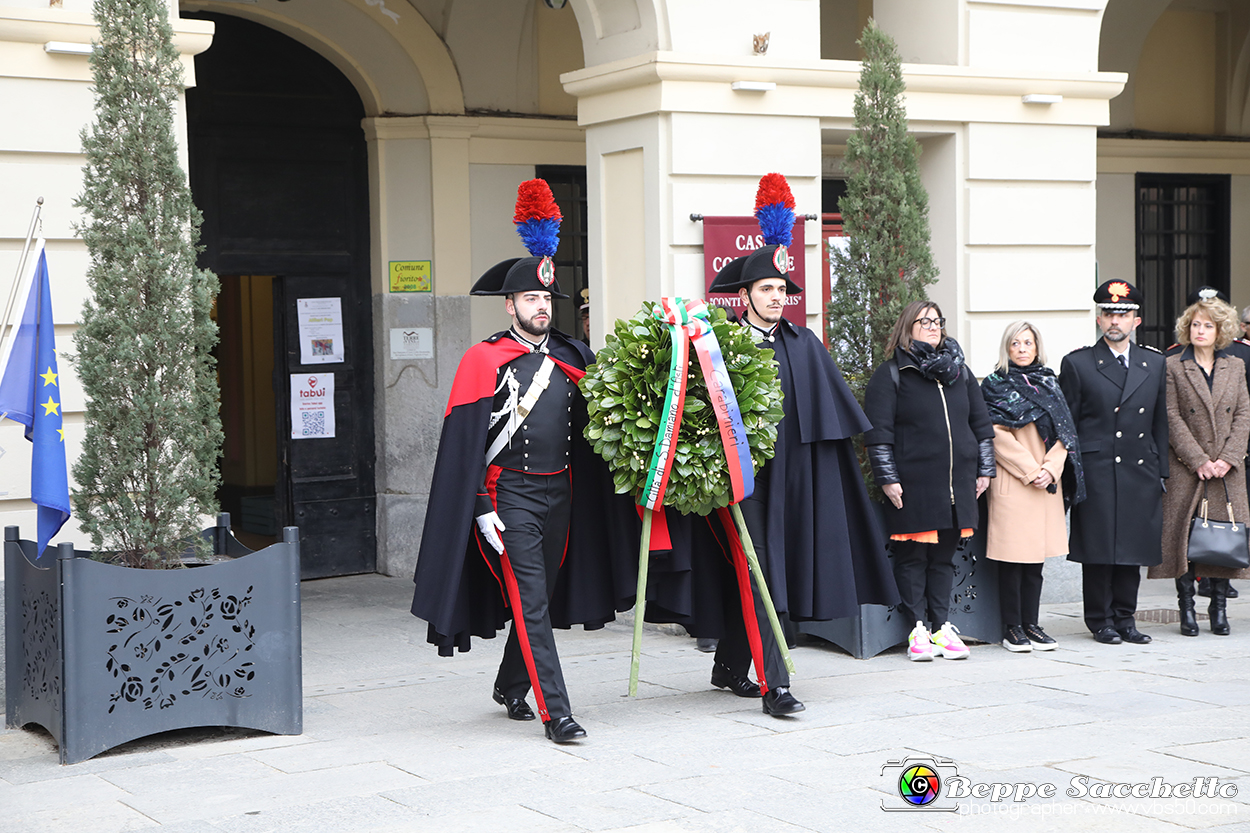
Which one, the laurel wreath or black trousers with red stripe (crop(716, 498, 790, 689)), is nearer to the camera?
the laurel wreath

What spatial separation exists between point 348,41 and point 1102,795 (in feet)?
24.3

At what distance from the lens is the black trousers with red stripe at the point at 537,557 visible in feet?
18.9

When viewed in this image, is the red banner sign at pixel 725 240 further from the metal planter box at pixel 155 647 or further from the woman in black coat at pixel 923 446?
the metal planter box at pixel 155 647

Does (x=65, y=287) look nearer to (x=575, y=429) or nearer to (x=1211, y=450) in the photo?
(x=575, y=429)

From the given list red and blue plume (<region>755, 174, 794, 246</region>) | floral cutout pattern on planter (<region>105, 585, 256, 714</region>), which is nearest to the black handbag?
red and blue plume (<region>755, 174, 794, 246</region>)

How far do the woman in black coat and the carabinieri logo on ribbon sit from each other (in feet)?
4.68

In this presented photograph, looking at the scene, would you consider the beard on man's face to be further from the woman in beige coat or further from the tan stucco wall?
the tan stucco wall

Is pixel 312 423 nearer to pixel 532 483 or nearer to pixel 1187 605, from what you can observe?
pixel 532 483

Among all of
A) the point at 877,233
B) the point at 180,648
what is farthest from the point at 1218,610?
the point at 180,648

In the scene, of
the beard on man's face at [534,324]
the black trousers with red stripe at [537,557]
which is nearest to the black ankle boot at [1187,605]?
the black trousers with red stripe at [537,557]

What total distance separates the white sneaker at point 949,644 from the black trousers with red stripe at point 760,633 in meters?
1.39

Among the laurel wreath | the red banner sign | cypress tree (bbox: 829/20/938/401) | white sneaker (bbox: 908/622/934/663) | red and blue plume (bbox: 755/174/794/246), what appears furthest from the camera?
the red banner sign

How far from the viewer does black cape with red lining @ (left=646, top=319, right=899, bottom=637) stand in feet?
20.8

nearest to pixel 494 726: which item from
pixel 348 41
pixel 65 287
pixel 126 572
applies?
pixel 126 572
